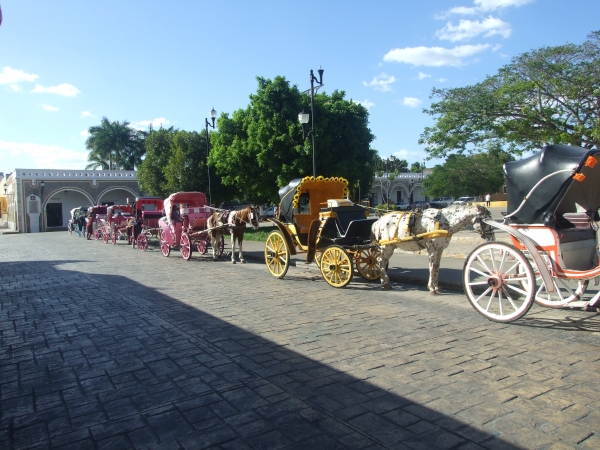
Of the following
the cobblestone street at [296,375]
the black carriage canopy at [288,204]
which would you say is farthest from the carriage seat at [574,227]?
the black carriage canopy at [288,204]

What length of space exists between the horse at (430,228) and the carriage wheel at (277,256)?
2.30 m

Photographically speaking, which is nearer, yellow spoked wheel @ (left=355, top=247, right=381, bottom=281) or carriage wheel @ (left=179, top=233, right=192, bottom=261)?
yellow spoked wheel @ (left=355, top=247, right=381, bottom=281)

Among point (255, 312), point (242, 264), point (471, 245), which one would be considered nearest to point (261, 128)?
point (242, 264)

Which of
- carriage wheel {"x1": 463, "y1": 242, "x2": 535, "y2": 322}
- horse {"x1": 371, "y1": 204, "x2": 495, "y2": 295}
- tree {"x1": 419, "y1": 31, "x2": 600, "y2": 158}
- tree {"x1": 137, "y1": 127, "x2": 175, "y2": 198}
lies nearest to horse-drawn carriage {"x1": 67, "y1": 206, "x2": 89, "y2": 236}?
tree {"x1": 137, "y1": 127, "x2": 175, "y2": 198}

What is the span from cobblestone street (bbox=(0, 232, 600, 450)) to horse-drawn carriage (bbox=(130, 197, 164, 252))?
11.7m

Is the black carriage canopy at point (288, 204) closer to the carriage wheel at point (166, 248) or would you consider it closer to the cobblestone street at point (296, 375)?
the cobblestone street at point (296, 375)

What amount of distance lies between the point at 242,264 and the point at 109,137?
49.6 meters

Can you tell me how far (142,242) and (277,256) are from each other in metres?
11.1

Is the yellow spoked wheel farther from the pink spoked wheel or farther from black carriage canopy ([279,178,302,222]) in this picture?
the pink spoked wheel

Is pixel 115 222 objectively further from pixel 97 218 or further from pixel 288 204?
pixel 288 204

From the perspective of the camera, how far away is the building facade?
43125mm

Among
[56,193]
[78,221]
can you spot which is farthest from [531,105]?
[56,193]

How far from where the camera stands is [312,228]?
9883 mm

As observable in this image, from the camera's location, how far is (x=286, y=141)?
22188 mm
